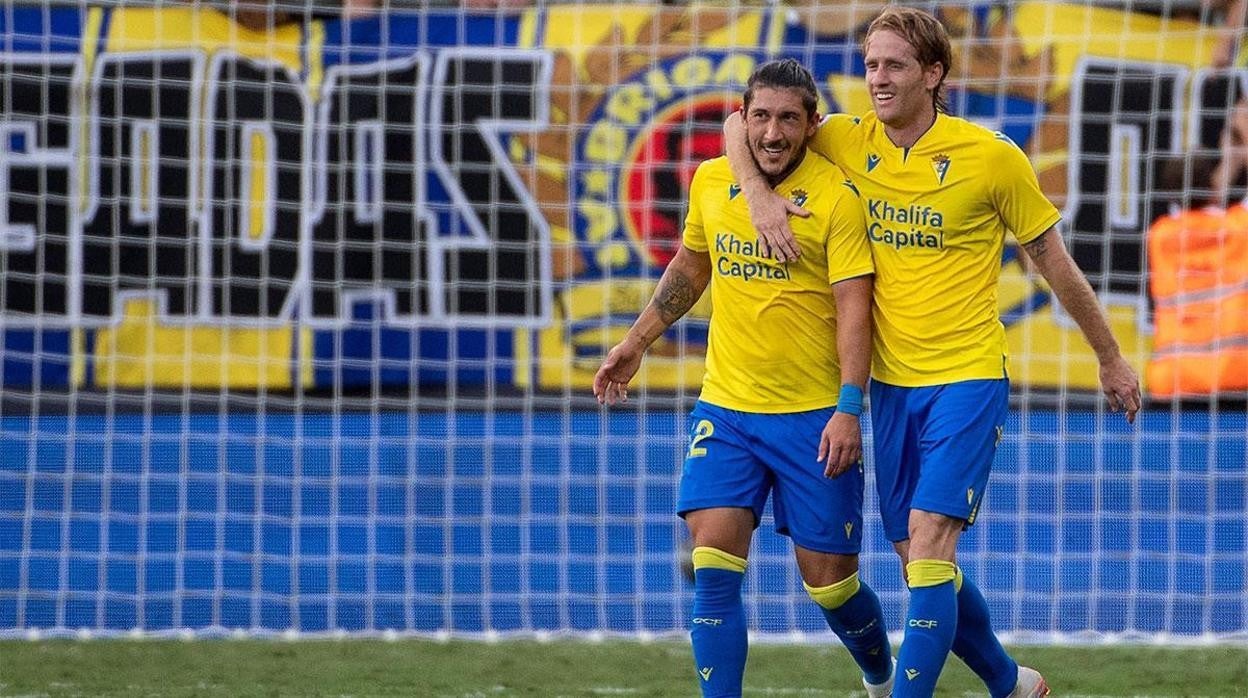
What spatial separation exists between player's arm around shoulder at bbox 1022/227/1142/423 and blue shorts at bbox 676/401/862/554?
2.31 feet

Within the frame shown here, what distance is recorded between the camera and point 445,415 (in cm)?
949

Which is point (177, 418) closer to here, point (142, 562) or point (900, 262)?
point (142, 562)

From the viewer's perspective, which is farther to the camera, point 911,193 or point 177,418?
point 177,418

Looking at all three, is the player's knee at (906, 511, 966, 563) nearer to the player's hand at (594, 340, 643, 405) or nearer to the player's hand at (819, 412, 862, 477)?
the player's hand at (819, 412, 862, 477)

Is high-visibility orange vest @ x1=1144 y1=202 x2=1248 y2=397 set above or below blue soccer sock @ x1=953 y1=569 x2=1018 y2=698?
above

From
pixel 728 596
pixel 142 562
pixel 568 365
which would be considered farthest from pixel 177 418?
pixel 728 596

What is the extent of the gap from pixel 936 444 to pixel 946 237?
0.55 meters

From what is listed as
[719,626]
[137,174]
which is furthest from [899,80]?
[137,174]

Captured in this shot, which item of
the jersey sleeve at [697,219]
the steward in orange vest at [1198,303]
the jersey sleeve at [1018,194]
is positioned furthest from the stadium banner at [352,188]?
the jersey sleeve at [1018,194]

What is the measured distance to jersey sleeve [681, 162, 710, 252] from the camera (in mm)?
5223

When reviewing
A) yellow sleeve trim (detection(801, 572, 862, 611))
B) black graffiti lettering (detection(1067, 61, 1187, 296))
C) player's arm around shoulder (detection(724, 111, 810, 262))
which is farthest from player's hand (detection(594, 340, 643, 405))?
black graffiti lettering (detection(1067, 61, 1187, 296))

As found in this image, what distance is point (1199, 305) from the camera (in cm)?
919

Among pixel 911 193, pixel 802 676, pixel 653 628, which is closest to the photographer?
pixel 911 193

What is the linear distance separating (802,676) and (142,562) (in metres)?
3.77
